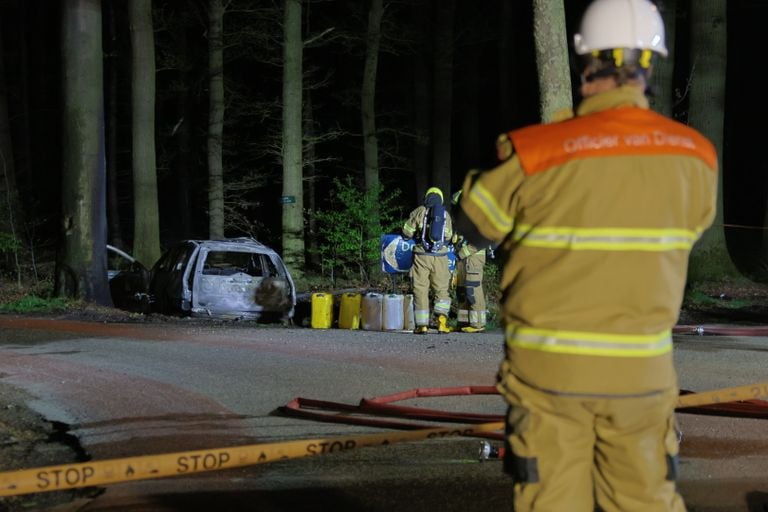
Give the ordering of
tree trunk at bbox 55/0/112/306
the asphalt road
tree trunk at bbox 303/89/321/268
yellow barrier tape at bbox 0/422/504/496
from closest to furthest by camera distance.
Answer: yellow barrier tape at bbox 0/422/504/496 < the asphalt road < tree trunk at bbox 55/0/112/306 < tree trunk at bbox 303/89/321/268

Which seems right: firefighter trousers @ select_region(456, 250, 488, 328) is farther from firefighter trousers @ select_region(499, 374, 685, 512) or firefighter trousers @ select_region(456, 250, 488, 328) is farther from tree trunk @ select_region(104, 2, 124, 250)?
tree trunk @ select_region(104, 2, 124, 250)

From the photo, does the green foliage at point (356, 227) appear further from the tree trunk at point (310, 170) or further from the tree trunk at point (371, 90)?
the tree trunk at point (371, 90)

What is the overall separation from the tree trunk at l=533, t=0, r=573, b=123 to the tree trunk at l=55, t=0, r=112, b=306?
8979mm

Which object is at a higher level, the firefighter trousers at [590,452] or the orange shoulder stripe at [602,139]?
the orange shoulder stripe at [602,139]

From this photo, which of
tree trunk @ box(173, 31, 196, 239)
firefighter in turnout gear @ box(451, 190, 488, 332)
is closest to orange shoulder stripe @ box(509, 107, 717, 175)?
firefighter in turnout gear @ box(451, 190, 488, 332)

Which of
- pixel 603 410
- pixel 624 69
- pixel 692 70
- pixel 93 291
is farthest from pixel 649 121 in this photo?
pixel 692 70

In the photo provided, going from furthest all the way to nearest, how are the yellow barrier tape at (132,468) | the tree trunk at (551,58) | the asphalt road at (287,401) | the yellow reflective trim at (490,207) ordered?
1. the tree trunk at (551,58)
2. the asphalt road at (287,401)
3. the yellow barrier tape at (132,468)
4. the yellow reflective trim at (490,207)

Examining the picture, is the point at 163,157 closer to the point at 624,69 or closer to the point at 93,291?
the point at 93,291

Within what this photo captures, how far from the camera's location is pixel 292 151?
22.8 m

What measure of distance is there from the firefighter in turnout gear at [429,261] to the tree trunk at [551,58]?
2.96 meters

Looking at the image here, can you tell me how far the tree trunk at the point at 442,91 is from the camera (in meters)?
30.7

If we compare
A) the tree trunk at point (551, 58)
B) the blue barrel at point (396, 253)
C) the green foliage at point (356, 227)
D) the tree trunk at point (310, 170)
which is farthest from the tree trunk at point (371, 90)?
the tree trunk at point (551, 58)

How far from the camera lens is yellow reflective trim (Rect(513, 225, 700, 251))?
2650mm

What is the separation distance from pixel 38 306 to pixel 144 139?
280 inches
